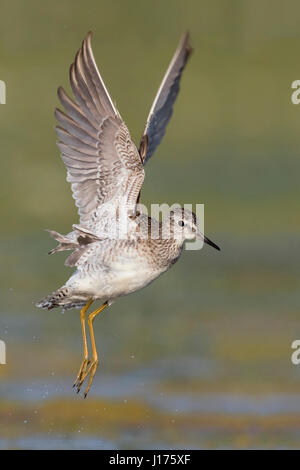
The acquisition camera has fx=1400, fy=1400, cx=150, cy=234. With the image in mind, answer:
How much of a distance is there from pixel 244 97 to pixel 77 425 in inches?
358

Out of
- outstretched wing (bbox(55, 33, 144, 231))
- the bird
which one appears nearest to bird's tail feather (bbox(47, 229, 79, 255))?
the bird

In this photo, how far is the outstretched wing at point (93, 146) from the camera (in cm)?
967

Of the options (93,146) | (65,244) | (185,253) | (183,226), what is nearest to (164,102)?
(93,146)

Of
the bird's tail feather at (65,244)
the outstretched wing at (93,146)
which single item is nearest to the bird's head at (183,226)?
the outstretched wing at (93,146)

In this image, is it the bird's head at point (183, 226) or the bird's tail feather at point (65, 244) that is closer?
the bird's tail feather at point (65, 244)

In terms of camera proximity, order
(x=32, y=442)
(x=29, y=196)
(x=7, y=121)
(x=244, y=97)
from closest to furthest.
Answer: (x=32, y=442) → (x=29, y=196) → (x=7, y=121) → (x=244, y=97)

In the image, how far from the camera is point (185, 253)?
1522 cm

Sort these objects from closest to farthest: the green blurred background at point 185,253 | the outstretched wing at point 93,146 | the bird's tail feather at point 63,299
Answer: the outstretched wing at point 93,146 < the bird's tail feather at point 63,299 < the green blurred background at point 185,253

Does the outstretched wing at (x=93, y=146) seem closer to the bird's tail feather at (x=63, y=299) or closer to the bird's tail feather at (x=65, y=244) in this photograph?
the bird's tail feather at (x=65, y=244)

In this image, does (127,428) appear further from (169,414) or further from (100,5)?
(100,5)

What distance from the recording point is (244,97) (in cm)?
1977

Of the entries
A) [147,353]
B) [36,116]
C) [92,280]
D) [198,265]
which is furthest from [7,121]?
[92,280]

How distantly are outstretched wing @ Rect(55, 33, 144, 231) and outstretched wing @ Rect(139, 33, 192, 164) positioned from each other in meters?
0.27

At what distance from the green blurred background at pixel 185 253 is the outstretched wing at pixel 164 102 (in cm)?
253
